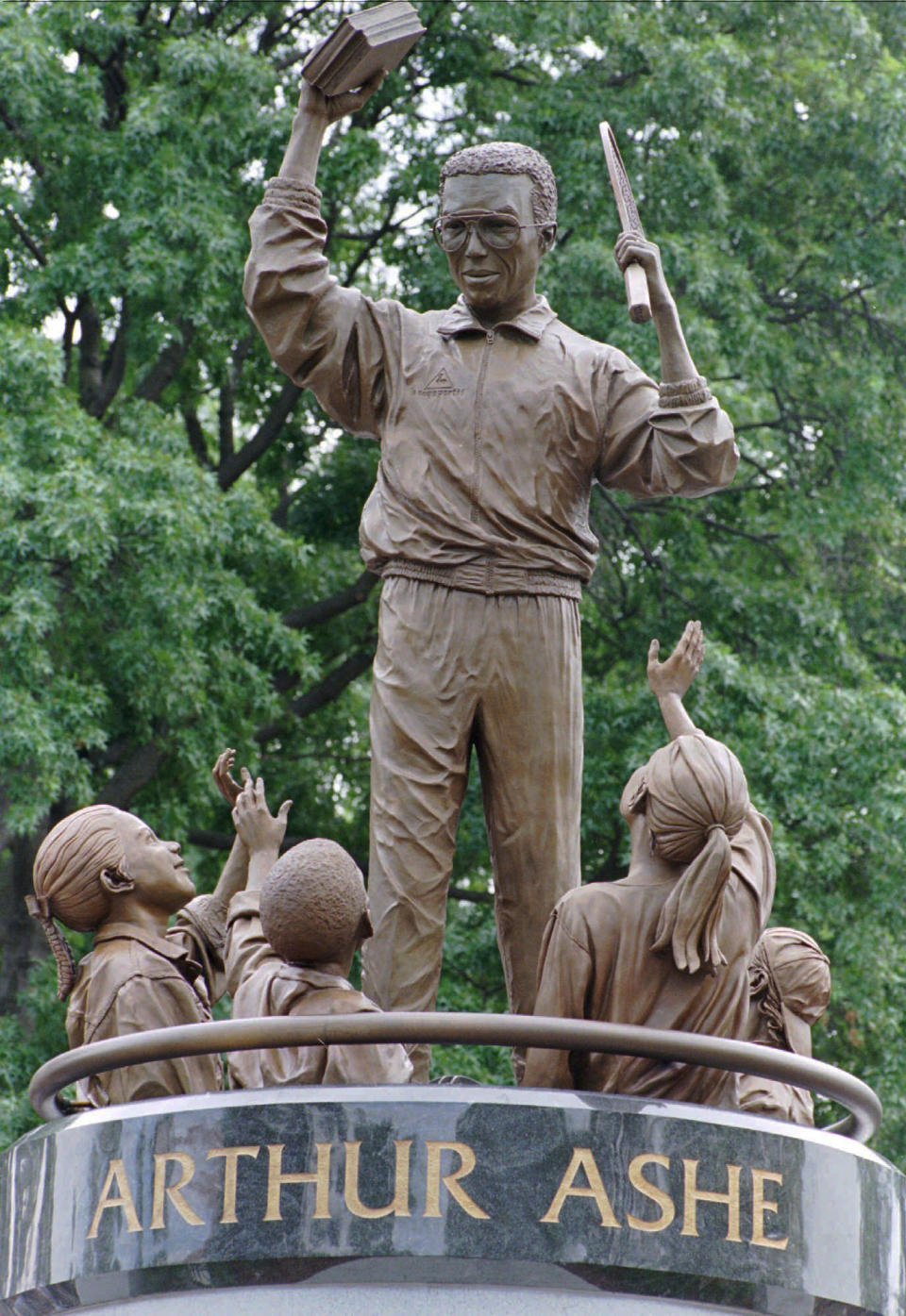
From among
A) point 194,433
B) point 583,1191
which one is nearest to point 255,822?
point 583,1191

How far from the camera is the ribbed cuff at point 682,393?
7.50 metres

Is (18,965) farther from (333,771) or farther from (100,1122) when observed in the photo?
(100,1122)

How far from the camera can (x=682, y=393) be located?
7.51 m

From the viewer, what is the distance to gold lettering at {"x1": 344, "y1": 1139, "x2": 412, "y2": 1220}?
5.91 meters

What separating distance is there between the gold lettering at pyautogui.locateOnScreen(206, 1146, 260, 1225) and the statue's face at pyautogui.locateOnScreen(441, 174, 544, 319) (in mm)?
2867

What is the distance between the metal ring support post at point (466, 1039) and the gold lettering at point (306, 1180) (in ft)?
0.86

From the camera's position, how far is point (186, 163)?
16.3 meters


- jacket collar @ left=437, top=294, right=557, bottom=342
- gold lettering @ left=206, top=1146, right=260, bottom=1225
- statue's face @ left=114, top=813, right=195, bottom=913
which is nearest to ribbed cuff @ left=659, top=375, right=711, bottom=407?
jacket collar @ left=437, top=294, right=557, bottom=342

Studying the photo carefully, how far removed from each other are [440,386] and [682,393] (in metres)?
0.74

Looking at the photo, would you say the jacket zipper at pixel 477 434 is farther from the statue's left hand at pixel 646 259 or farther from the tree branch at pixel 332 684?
the tree branch at pixel 332 684

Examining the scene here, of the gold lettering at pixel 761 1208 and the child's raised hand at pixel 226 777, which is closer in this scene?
the gold lettering at pixel 761 1208

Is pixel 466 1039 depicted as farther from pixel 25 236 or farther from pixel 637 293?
pixel 25 236

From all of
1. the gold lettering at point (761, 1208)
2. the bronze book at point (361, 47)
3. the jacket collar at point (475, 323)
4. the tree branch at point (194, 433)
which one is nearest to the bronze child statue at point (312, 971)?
the gold lettering at point (761, 1208)

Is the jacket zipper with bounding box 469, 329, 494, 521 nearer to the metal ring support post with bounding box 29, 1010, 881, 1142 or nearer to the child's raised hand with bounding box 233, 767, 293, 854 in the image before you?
the child's raised hand with bounding box 233, 767, 293, 854
